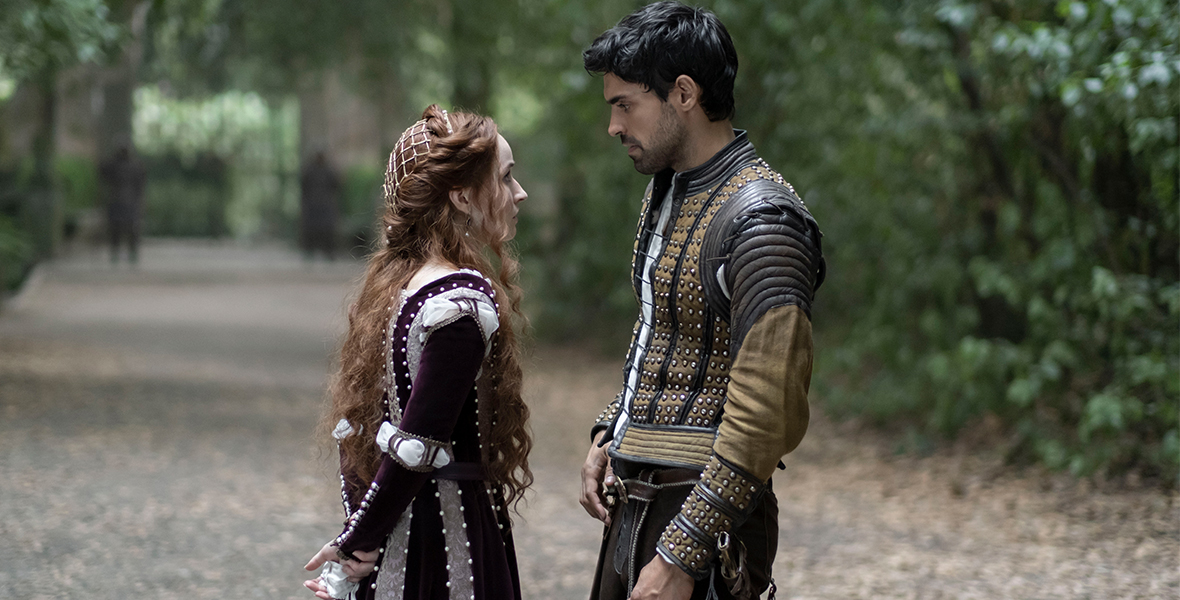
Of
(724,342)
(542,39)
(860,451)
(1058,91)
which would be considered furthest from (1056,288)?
(542,39)

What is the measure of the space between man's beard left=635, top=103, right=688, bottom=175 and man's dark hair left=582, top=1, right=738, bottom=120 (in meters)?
0.05

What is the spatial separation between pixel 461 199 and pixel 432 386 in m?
0.39

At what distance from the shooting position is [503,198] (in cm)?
233

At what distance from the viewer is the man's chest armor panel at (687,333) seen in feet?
7.06

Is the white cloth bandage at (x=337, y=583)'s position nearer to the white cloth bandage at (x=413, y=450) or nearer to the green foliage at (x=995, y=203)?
the white cloth bandage at (x=413, y=450)

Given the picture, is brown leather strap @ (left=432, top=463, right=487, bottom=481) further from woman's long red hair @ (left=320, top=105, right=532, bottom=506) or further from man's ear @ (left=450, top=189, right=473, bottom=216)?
man's ear @ (left=450, top=189, right=473, bottom=216)

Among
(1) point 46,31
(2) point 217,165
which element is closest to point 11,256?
(1) point 46,31

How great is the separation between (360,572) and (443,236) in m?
0.68

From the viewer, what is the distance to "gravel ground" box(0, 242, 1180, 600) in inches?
188

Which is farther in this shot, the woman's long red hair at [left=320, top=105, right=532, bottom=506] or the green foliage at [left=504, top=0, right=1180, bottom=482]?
the green foliage at [left=504, top=0, right=1180, bottom=482]

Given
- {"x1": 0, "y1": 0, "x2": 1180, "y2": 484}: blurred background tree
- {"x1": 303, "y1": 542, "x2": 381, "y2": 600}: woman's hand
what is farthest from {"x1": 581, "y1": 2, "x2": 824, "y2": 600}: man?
{"x1": 0, "y1": 0, "x2": 1180, "y2": 484}: blurred background tree

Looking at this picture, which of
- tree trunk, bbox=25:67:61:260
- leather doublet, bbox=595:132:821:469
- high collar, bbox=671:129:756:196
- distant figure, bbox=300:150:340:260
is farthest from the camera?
distant figure, bbox=300:150:340:260

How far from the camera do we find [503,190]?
7.66 ft

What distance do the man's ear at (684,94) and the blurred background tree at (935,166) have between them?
3297mm
